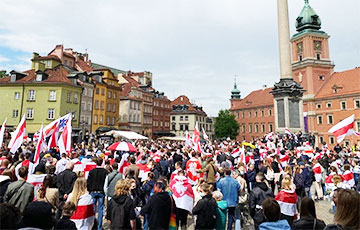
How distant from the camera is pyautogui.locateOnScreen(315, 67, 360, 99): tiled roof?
55125 mm

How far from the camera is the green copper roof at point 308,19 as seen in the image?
6631 cm

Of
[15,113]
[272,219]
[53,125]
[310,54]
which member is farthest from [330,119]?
[15,113]

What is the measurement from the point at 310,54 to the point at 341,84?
11045 mm

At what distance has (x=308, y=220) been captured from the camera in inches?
145

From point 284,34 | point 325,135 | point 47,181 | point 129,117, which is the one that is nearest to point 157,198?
point 47,181

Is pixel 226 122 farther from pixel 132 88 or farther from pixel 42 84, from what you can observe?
pixel 42 84

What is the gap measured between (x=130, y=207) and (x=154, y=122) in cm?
6605

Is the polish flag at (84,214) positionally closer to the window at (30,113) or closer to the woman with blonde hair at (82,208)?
the woman with blonde hair at (82,208)

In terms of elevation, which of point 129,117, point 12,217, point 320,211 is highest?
point 129,117

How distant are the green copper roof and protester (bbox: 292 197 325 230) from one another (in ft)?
245

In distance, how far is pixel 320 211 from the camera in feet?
30.5

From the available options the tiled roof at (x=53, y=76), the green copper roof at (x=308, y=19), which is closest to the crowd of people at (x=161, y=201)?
the tiled roof at (x=53, y=76)

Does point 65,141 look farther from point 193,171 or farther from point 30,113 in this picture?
Answer: point 30,113

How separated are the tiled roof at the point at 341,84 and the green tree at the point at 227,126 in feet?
93.0
